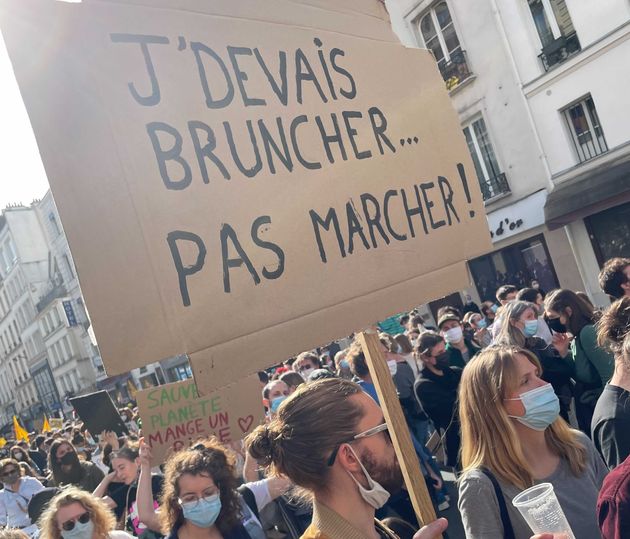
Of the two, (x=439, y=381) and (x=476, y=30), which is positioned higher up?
(x=476, y=30)

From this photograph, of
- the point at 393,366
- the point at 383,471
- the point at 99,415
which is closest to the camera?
the point at 383,471

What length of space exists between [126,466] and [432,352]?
266 cm

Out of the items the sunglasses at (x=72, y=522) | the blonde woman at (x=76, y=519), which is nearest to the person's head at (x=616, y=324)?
the blonde woman at (x=76, y=519)

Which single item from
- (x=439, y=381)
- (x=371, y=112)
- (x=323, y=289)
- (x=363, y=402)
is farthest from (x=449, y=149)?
(x=439, y=381)

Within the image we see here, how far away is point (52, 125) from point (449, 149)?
64.8 inches

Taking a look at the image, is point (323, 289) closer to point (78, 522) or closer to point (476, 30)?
point (78, 522)

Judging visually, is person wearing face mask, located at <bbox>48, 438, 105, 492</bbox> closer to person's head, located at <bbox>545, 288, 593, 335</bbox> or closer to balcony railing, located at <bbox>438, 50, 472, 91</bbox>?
person's head, located at <bbox>545, 288, 593, 335</bbox>

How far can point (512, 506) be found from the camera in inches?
97.7

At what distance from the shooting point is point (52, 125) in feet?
5.94

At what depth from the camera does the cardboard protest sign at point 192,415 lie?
480cm

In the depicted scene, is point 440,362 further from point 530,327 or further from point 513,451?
point 513,451

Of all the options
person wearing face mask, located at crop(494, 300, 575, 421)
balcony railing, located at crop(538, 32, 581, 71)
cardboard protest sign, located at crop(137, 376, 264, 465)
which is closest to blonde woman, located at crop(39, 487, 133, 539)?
cardboard protest sign, located at crop(137, 376, 264, 465)

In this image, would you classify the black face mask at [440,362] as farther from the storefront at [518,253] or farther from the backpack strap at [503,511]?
the storefront at [518,253]

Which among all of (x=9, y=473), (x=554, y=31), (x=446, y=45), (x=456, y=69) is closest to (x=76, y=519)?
(x=9, y=473)
